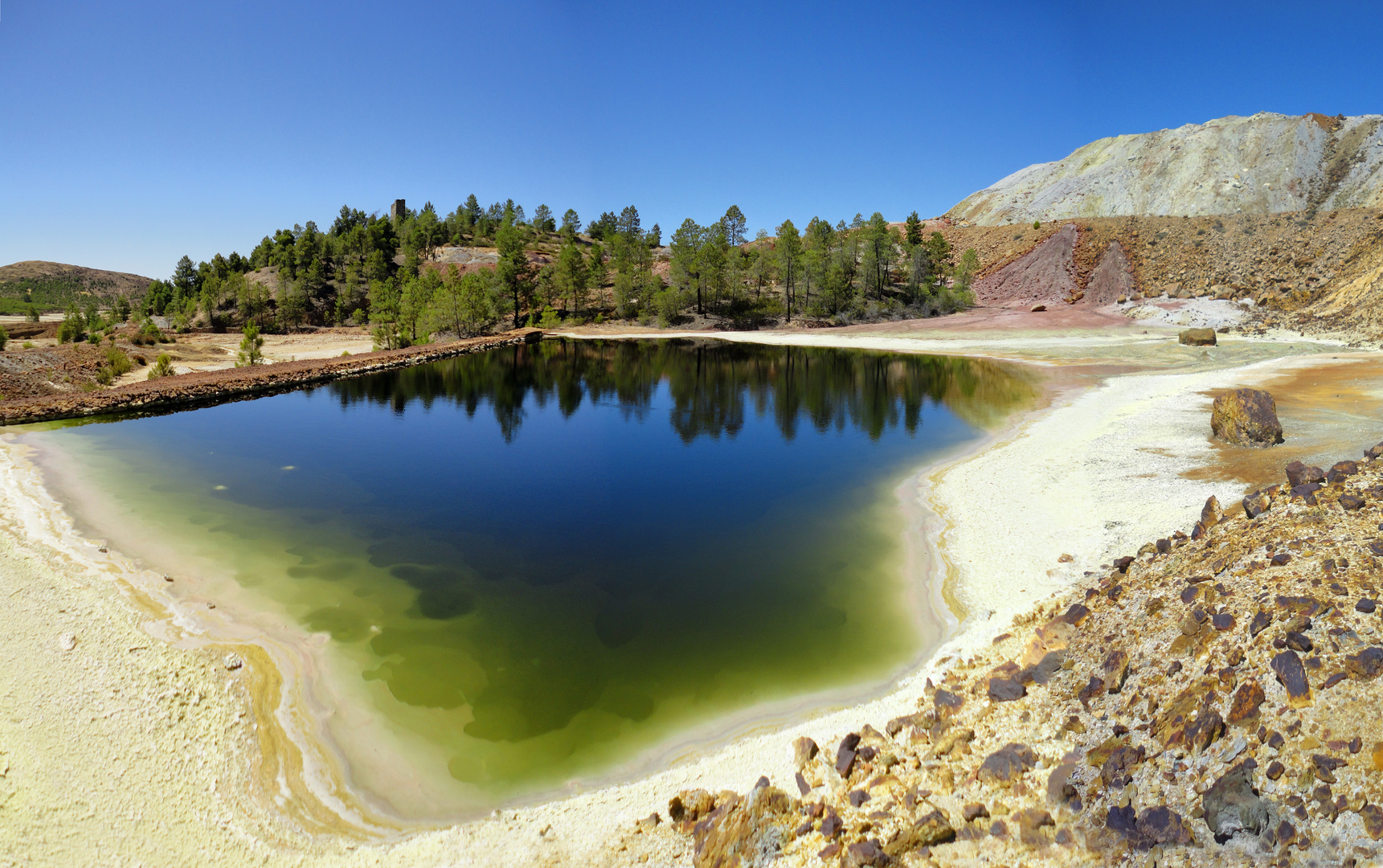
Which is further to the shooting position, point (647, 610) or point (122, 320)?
point (122, 320)

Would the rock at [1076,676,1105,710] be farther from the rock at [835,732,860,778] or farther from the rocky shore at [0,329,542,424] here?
the rocky shore at [0,329,542,424]

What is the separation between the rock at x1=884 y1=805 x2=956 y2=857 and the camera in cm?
550

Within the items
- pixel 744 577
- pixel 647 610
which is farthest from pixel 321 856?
pixel 744 577

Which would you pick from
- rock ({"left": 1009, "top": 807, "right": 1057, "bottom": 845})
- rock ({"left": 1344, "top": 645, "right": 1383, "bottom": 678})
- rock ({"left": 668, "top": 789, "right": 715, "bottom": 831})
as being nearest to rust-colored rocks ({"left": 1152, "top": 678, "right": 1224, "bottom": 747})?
rock ({"left": 1344, "top": 645, "right": 1383, "bottom": 678})

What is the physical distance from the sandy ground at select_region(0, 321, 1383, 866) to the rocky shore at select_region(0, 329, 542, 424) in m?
15.3

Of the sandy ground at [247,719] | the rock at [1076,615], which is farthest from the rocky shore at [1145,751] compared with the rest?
the sandy ground at [247,719]

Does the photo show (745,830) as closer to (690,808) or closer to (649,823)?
(690,808)

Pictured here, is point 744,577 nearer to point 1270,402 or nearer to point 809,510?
point 809,510

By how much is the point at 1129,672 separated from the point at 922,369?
37.4 metres

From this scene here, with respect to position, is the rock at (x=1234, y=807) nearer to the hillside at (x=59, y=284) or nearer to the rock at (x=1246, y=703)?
the rock at (x=1246, y=703)

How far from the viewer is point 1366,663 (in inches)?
230

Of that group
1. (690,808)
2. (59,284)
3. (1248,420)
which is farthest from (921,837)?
(59,284)

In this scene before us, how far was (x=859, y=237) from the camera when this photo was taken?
81.1m

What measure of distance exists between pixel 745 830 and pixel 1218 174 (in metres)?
121
